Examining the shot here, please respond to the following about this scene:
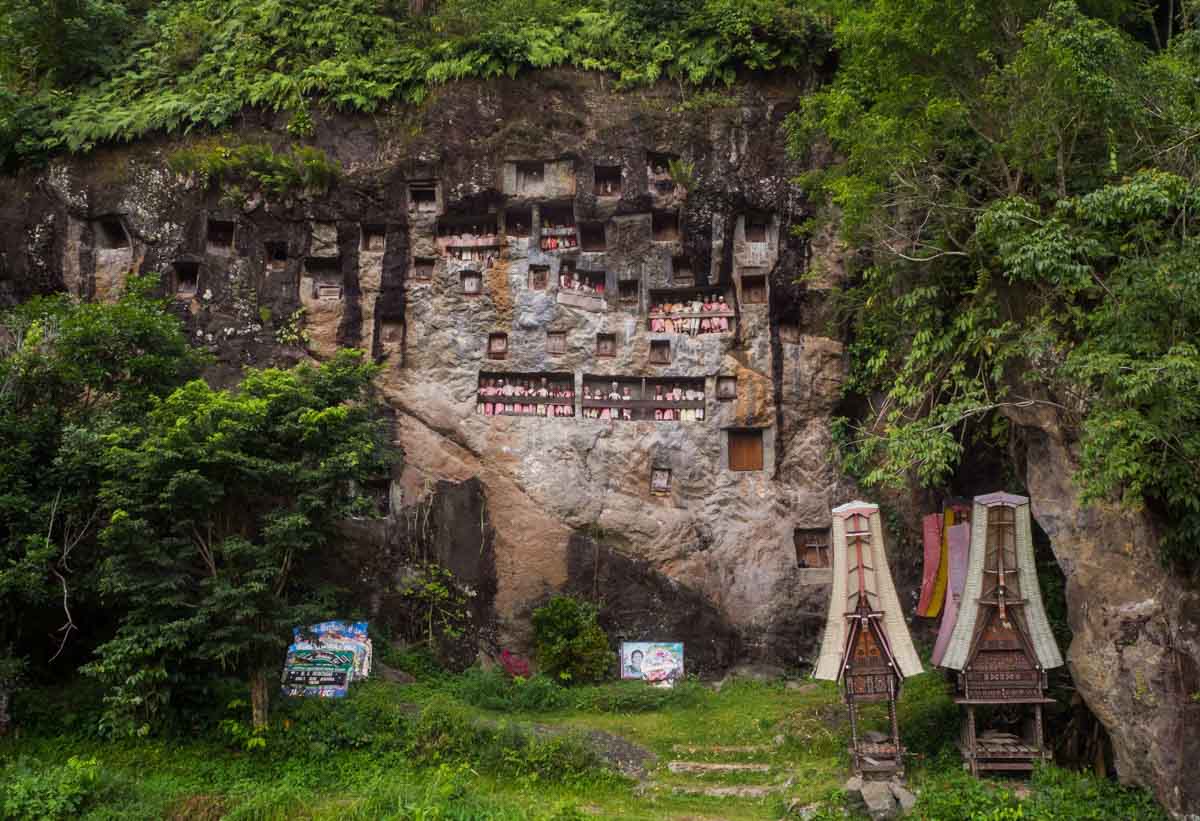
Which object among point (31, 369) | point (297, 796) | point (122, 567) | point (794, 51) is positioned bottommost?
point (297, 796)

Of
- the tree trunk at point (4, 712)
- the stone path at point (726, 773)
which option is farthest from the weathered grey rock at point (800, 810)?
the tree trunk at point (4, 712)

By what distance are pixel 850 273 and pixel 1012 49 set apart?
17.7 ft

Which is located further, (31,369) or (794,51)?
(794,51)

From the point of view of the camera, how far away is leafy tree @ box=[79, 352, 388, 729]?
39.9 ft

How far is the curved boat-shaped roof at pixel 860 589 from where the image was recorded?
12.2 metres

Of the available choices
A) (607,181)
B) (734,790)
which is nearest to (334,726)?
(734,790)

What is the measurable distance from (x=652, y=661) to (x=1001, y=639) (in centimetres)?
671

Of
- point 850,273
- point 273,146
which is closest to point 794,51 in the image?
point 850,273

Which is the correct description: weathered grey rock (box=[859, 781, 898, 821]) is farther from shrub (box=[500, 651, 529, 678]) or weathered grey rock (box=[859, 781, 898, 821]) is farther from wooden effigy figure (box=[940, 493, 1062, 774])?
shrub (box=[500, 651, 529, 678])

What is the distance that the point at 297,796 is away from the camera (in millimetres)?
11711

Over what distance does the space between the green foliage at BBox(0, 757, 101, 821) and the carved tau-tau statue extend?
32.4ft

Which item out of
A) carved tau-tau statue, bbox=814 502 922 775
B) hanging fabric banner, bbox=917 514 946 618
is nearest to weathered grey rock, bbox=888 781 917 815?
carved tau-tau statue, bbox=814 502 922 775

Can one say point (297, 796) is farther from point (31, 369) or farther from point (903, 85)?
point (903, 85)

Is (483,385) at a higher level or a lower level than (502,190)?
lower
